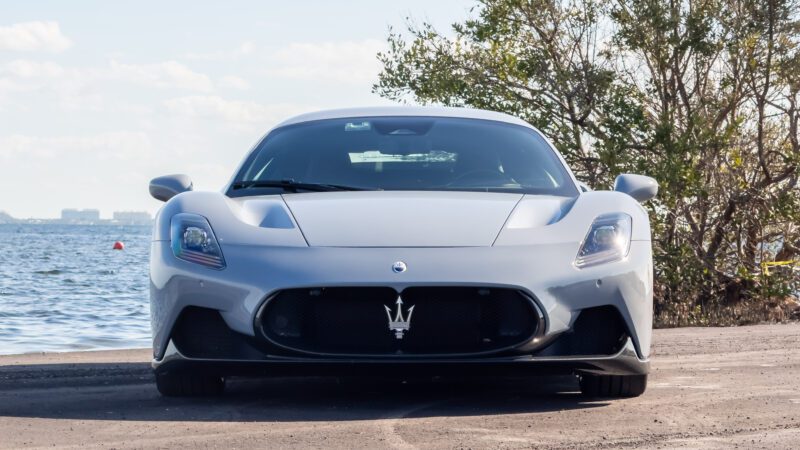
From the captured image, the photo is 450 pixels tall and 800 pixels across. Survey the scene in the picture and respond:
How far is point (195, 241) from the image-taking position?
16.3 feet

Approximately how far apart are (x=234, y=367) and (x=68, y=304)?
16.4m

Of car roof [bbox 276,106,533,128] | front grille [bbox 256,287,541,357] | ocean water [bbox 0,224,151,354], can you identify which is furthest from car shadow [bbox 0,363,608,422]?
ocean water [bbox 0,224,151,354]

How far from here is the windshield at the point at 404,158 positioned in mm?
5590

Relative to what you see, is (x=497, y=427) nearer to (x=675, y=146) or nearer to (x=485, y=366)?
(x=485, y=366)

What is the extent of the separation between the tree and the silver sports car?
980cm

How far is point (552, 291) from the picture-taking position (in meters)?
4.70

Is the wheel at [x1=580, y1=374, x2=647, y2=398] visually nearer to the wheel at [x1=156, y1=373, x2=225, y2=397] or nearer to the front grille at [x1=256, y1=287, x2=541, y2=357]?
the front grille at [x1=256, y1=287, x2=541, y2=357]

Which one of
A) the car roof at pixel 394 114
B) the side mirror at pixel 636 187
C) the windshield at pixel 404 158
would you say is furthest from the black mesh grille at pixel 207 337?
the side mirror at pixel 636 187

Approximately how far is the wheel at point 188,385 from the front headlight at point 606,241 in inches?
65.0

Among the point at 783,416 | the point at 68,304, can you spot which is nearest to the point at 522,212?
the point at 783,416

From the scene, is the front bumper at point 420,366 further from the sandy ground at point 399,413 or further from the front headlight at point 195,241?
the front headlight at point 195,241

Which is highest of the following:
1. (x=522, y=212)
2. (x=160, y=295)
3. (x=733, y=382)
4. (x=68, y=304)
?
(x=522, y=212)

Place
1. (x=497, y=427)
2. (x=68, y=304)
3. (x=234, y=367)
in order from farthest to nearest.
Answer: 1. (x=68, y=304)
2. (x=234, y=367)
3. (x=497, y=427)

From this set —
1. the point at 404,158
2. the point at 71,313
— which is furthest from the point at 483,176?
the point at 71,313
